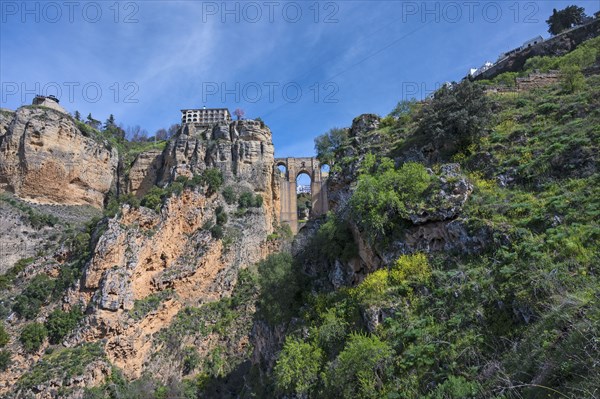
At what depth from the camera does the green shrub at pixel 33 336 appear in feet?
111

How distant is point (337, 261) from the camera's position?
1988 cm

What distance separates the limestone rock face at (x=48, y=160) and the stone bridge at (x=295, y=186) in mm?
21321

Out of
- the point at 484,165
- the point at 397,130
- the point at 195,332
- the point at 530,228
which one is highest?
the point at 397,130

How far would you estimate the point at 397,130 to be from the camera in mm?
24094

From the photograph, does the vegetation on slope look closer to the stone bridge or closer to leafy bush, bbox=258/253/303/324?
leafy bush, bbox=258/253/303/324

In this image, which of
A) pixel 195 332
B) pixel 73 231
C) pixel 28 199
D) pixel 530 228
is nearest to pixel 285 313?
pixel 530 228

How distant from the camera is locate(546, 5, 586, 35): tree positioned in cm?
5384

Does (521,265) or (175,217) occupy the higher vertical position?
(175,217)

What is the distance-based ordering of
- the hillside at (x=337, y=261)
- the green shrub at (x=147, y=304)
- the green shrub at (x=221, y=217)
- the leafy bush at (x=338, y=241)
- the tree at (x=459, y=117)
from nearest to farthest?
the hillside at (x=337, y=261) < the tree at (x=459, y=117) < the leafy bush at (x=338, y=241) < the green shrub at (x=147, y=304) < the green shrub at (x=221, y=217)

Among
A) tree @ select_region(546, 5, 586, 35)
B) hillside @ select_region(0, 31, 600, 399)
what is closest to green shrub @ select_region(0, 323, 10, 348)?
hillside @ select_region(0, 31, 600, 399)

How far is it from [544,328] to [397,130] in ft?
49.6

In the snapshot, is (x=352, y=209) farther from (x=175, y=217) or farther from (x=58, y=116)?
(x=58, y=116)

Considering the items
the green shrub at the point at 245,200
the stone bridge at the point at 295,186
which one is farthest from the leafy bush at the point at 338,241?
the stone bridge at the point at 295,186

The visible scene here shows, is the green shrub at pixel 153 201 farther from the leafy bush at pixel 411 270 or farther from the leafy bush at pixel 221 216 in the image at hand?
the leafy bush at pixel 411 270
